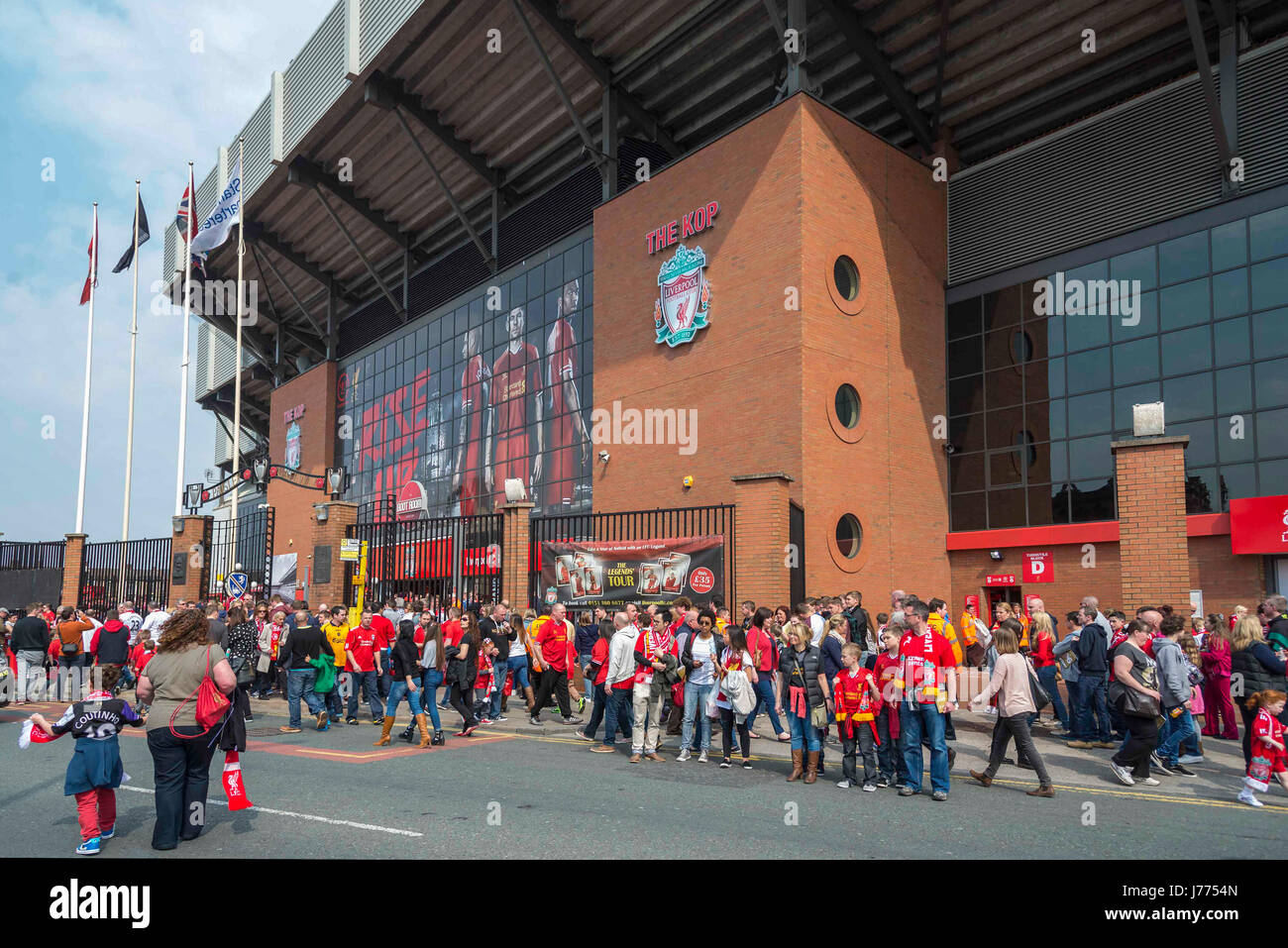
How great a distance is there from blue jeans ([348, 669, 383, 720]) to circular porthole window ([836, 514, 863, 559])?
989cm

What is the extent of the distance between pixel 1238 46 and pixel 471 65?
18.6 meters

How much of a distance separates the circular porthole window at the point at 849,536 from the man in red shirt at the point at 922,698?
10.2m

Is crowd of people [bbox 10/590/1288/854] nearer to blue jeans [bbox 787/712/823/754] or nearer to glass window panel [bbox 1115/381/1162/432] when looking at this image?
blue jeans [bbox 787/712/823/754]

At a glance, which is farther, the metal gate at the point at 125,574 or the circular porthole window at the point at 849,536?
the metal gate at the point at 125,574

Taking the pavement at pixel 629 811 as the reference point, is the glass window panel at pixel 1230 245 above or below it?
above

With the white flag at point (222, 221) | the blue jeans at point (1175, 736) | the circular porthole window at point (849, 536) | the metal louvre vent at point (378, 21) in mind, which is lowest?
the blue jeans at point (1175, 736)

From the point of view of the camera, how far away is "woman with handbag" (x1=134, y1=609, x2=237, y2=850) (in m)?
6.43

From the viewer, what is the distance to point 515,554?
60.6ft

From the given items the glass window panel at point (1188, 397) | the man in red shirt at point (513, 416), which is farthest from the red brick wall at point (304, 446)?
the glass window panel at point (1188, 397)

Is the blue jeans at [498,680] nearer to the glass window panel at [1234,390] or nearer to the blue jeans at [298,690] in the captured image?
the blue jeans at [298,690]

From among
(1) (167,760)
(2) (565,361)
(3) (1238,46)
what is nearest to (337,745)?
(1) (167,760)

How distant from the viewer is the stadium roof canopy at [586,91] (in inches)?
769

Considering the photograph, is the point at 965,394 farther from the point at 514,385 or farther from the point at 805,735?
the point at 805,735

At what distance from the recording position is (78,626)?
16328 mm
